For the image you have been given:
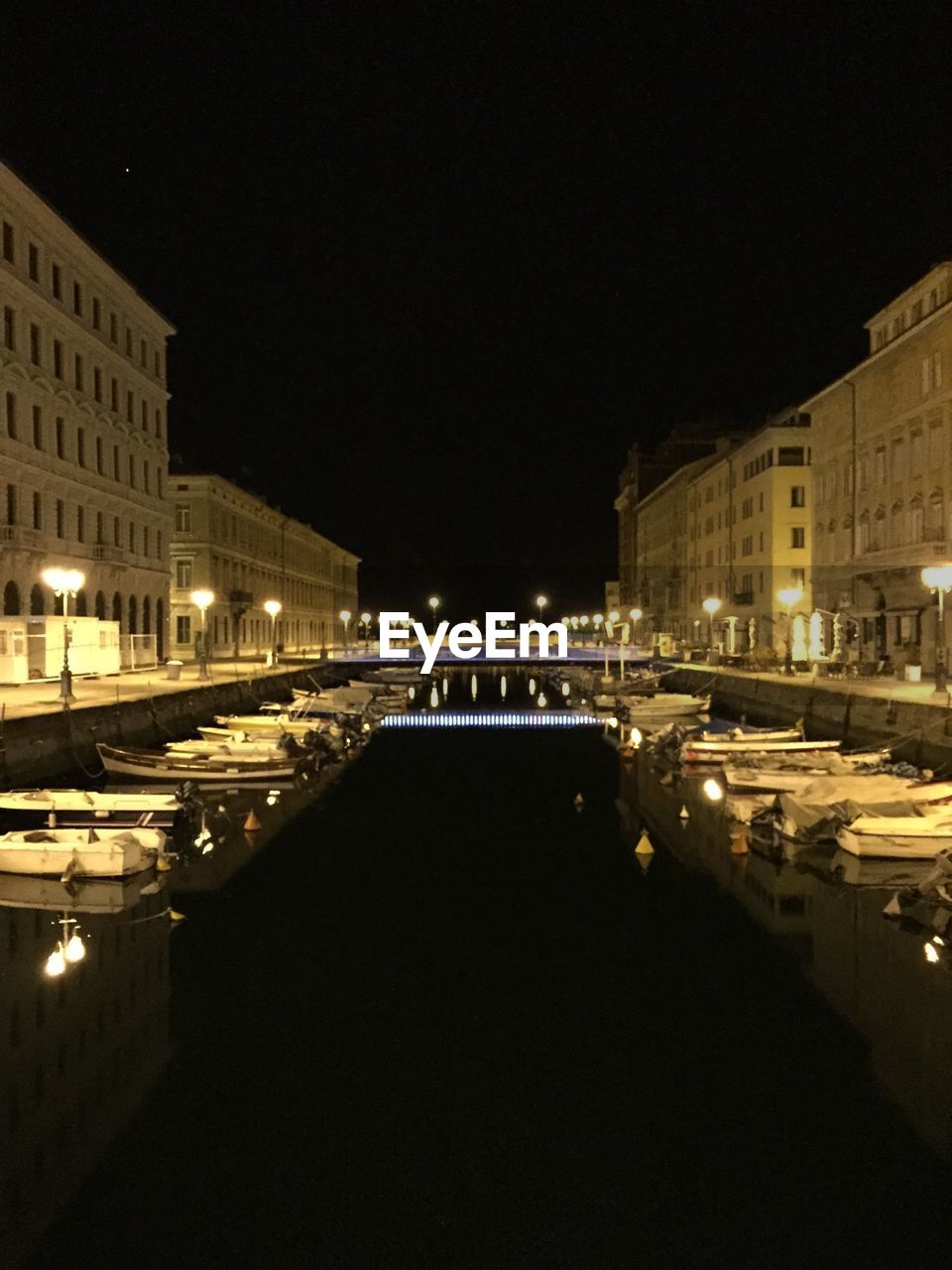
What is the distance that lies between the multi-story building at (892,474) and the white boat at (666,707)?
8.68 metres

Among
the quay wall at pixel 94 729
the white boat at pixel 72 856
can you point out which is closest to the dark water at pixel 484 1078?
the white boat at pixel 72 856

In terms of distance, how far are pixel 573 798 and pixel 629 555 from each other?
12210 cm

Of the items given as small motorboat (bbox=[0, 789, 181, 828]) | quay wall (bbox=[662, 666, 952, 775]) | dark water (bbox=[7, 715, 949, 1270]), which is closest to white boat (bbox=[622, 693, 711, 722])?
quay wall (bbox=[662, 666, 952, 775])

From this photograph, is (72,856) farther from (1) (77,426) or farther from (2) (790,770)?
(1) (77,426)

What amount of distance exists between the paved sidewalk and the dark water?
51.5 feet

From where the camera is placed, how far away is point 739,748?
37.8m

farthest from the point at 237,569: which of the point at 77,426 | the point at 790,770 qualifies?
the point at 790,770

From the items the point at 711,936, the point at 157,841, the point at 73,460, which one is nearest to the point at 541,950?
the point at 711,936

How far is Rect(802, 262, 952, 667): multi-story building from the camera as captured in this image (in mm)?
46906

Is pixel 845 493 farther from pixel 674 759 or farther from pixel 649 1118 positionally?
pixel 649 1118

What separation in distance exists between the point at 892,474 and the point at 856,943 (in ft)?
129

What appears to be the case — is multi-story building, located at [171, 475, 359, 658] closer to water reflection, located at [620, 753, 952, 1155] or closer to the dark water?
water reflection, located at [620, 753, 952, 1155]

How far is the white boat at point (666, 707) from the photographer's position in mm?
54844

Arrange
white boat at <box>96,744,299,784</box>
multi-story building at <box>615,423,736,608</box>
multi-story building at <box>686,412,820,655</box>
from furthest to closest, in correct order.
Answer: multi-story building at <box>615,423,736,608</box>, multi-story building at <box>686,412,820,655</box>, white boat at <box>96,744,299,784</box>
